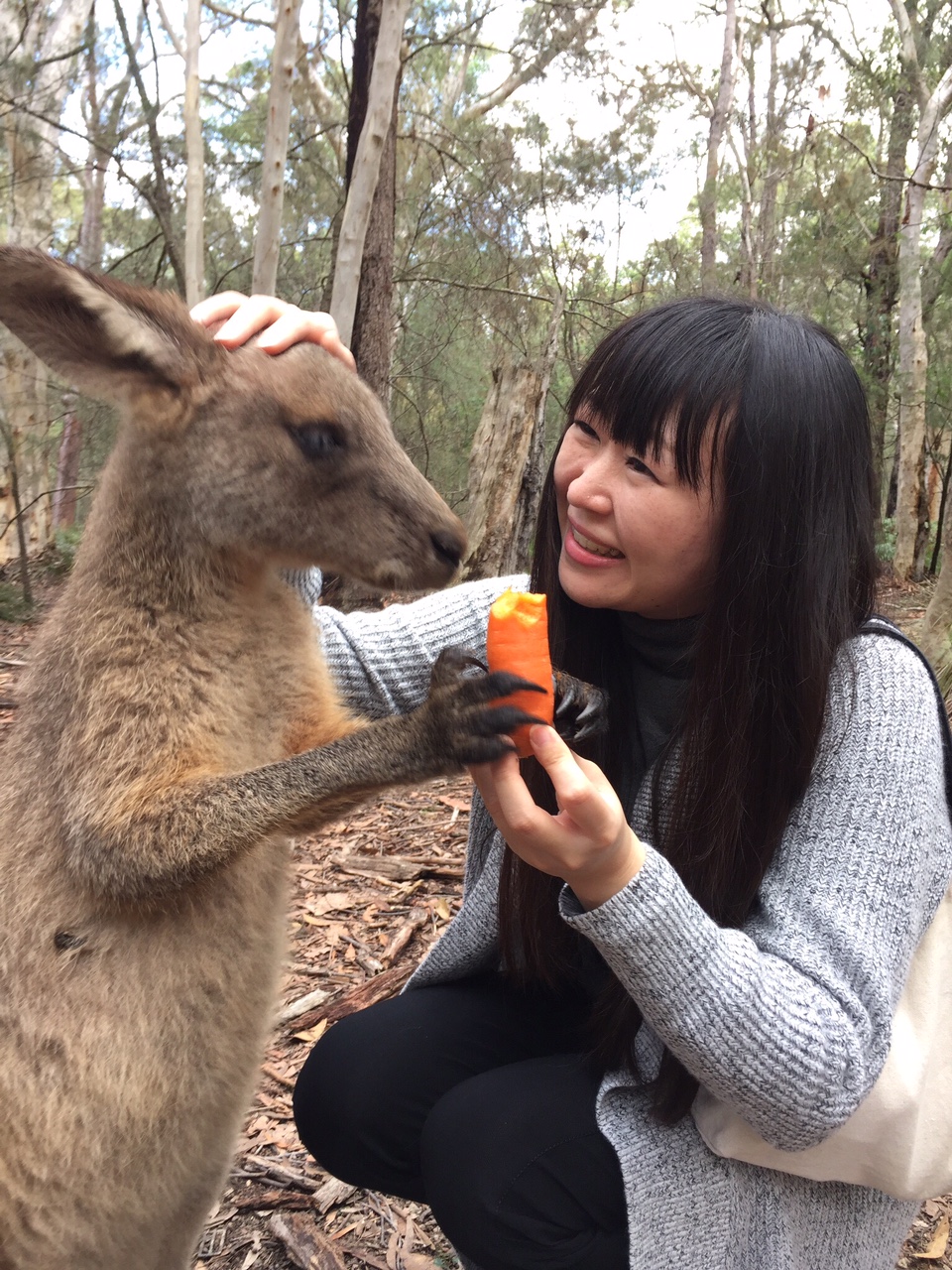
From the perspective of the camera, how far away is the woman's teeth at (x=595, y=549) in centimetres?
197

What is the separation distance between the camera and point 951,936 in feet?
6.27

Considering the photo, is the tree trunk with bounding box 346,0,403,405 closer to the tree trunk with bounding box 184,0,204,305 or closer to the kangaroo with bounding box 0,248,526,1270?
the tree trunk with bounding box 184,0,204,305

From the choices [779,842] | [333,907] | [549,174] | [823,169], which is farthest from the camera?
[823,169]

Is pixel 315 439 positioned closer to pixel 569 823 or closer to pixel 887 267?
pixel 569 823

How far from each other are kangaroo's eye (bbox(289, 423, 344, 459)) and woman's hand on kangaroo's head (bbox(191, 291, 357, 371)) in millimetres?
216

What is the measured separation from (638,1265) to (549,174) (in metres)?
16.4

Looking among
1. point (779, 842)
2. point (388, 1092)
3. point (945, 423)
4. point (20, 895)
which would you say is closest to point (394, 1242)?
point (388, 1092)

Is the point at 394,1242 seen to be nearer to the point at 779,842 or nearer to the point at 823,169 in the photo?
the point at 779,842

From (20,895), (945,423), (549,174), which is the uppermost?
(549,174)

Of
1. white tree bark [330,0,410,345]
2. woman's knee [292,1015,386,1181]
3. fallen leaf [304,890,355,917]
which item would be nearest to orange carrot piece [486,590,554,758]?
woman's knee [292,1015,386,1181]

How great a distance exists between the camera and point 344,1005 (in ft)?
11.1

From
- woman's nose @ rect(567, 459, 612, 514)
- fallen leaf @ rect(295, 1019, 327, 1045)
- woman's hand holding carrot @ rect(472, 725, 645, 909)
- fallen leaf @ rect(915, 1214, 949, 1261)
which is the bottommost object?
fallen leaf @ rect(915, 1214, 949, 1261)

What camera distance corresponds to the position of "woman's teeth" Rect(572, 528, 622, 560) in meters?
1.97

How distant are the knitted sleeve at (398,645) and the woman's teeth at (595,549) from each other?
0.51m
